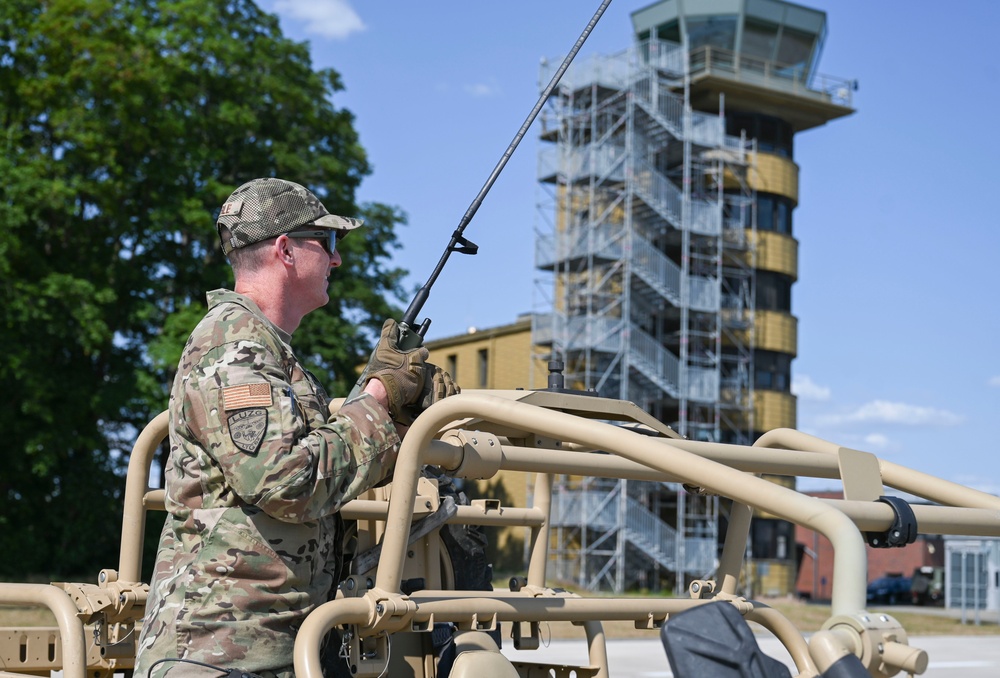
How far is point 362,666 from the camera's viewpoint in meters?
2.79

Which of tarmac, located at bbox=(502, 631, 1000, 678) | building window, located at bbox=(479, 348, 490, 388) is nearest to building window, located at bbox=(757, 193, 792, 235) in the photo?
building window, located at bbox=(479, 348, 490, 388)

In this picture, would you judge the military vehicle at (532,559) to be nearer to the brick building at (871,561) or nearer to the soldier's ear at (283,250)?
the soldier's ear at (283,250)

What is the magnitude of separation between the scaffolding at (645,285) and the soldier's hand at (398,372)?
32.1m

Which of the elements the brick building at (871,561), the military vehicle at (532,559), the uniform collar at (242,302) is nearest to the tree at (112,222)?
the military vehicle at (532,559)

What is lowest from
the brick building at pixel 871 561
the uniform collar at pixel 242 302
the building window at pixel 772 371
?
the brick building at pixel 871 561

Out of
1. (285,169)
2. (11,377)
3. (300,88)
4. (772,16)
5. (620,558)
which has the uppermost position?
(772,16)

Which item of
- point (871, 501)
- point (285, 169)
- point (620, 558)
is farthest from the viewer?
point (620, 558)

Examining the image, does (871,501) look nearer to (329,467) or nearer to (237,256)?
(329,467)

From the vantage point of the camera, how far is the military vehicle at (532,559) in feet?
6.45

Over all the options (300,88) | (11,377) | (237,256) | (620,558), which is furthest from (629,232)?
(237,256)

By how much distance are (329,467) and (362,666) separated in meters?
0.41

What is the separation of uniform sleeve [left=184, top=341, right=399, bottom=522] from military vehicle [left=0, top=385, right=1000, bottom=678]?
0.10 meters

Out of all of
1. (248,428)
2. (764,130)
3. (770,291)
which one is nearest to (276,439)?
(248,428)

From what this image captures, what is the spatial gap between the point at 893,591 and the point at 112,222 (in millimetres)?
28591
